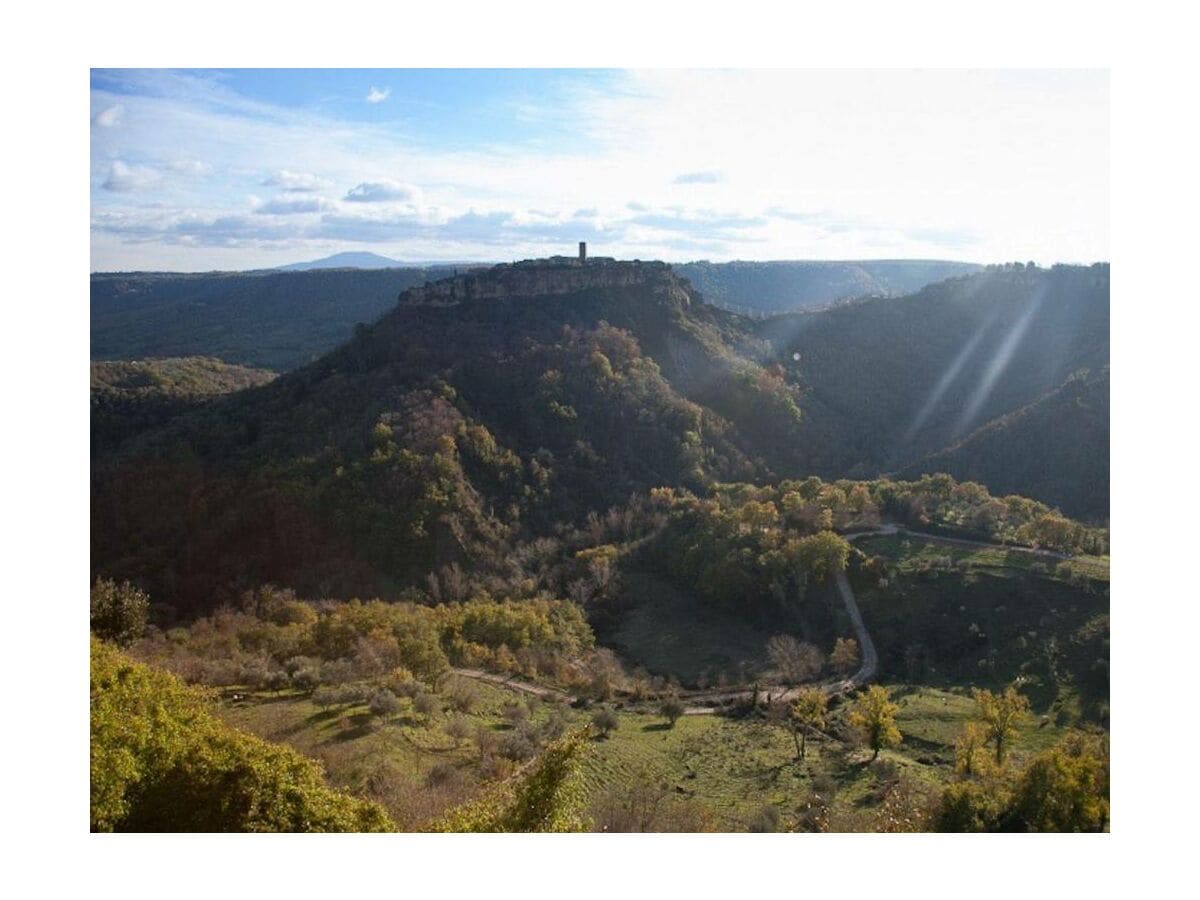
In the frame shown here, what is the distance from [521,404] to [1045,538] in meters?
33.6

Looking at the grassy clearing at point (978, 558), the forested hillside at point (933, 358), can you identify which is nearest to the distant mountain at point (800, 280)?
the forested hillside at point (933, 358)

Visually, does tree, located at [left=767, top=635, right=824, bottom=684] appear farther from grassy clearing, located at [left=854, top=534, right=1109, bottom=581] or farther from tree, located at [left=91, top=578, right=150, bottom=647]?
tree, located at [left=91, top=578, right=150, bottom=647]

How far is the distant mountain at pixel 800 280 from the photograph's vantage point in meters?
136

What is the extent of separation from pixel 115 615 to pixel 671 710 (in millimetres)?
19275

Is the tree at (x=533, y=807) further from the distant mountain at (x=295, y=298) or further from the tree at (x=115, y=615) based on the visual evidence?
the distant mountain at (x=295, y=298)

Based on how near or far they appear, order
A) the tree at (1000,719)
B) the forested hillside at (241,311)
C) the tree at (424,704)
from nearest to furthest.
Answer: the tree at (1000,719), the tree at (424,704), the forested hillside at (241,311)

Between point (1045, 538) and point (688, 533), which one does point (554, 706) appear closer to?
point (688, 533)

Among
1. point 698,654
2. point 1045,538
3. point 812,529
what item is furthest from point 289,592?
point 1045,538

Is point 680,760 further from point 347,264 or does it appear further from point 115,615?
point 347,264

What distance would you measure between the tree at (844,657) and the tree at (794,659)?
576 mm

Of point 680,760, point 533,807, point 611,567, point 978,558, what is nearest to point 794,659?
point 680,760

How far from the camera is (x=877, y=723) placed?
2545 centimetres

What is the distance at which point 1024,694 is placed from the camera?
30.1 m

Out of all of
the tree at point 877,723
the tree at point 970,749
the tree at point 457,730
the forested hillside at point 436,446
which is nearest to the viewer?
the tree at point 970,749
